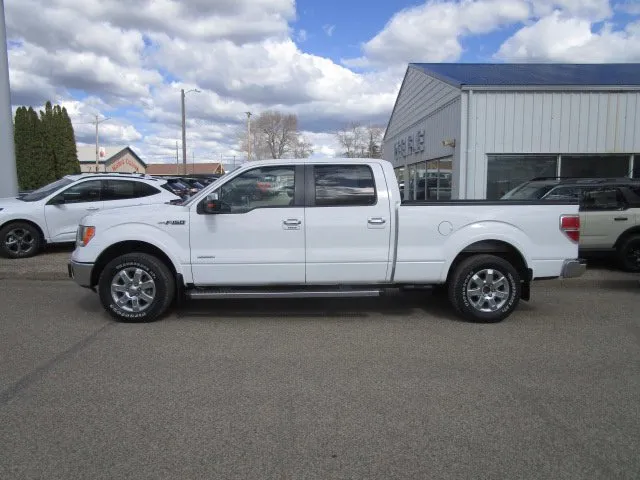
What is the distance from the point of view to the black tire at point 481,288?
6.04 metres

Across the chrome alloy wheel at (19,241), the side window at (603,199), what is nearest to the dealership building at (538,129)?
the side window at (603,199)

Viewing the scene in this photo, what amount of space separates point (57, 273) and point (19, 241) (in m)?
1.82

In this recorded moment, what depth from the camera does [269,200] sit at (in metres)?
6.00

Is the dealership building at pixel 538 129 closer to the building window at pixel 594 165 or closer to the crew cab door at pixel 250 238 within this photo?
the building window at pixel 594 165

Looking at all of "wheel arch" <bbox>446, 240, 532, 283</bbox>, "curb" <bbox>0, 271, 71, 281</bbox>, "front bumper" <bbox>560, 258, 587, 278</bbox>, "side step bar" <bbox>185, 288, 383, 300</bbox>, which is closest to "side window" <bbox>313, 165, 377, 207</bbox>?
"side step bar" <bbox>185, 288, 383, 300</bbox>

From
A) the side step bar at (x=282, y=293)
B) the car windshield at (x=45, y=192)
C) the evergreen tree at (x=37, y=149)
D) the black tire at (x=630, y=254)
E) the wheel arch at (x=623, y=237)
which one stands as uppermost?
the evergreen tree at (x=37, y=149)

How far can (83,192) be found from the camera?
1029 cm

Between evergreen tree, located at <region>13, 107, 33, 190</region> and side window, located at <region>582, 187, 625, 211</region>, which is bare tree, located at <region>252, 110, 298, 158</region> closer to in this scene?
evergreen tree, located at <region>13, 107, 33, 190</region>

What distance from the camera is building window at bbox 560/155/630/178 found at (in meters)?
15.6

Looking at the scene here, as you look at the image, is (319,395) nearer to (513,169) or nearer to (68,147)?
(513,169)

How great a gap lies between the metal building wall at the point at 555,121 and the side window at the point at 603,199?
6777 millimetres

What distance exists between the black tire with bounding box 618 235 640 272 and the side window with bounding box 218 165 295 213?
242 inches

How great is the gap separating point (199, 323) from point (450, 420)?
3.41 metres

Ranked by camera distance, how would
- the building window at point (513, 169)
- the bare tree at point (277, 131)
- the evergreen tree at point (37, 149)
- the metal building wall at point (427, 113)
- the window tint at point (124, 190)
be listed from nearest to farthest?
the window tint at point (124, 190) → the building window at point (513, 169) → the metal building wall at point (427, 113) → the evergreen tree at point (37, 149) → the bare tree at point (277, 131)
